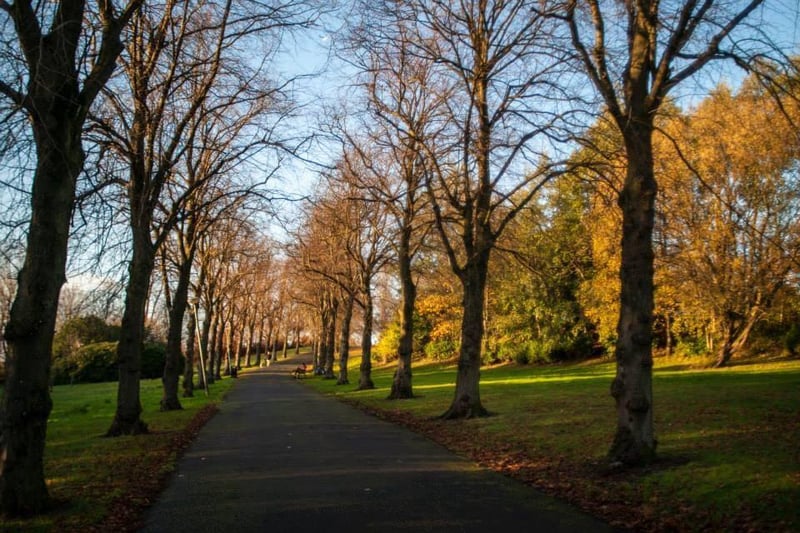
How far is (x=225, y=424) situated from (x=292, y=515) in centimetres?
1052

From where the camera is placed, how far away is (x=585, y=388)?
75.9 feet

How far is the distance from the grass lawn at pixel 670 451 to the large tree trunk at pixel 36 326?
19.4 feet

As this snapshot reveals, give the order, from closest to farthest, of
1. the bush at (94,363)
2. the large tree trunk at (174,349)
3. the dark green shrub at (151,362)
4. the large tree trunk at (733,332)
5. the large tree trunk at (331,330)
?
the large tree trunk at (174,349) < the large tree trunk at (733,332) < the large tree trunk at (331,330) < the bush at (94,363) < the dark green shrub at (151,362)

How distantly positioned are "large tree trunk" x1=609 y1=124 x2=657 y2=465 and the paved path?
1.72m

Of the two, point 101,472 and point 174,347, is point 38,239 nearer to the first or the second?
point 101,472

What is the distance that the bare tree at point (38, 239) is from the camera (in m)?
6.51

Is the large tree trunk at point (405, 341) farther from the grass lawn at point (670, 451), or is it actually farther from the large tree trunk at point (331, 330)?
the large tree trunk at point (331, 330)

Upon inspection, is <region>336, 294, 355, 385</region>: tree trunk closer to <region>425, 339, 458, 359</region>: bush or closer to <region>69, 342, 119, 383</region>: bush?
<region>425, 339, 458, 359</region>: bush

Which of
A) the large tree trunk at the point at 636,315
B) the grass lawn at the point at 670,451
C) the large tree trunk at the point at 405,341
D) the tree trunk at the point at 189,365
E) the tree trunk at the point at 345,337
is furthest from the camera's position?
the tree trunk at the point at 345,337

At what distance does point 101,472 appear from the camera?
923cm

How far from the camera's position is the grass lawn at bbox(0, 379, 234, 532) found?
6.52 meters

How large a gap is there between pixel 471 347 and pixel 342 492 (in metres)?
8.89

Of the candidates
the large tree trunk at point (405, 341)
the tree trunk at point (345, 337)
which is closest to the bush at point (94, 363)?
the tree trunk at point (345, 337)

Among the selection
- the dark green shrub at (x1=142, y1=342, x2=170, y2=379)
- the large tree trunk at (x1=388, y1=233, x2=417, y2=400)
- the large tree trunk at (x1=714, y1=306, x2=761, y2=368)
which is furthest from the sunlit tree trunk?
the dark green shrub at (x1=142, y1=342, x2=170, y2=379)
